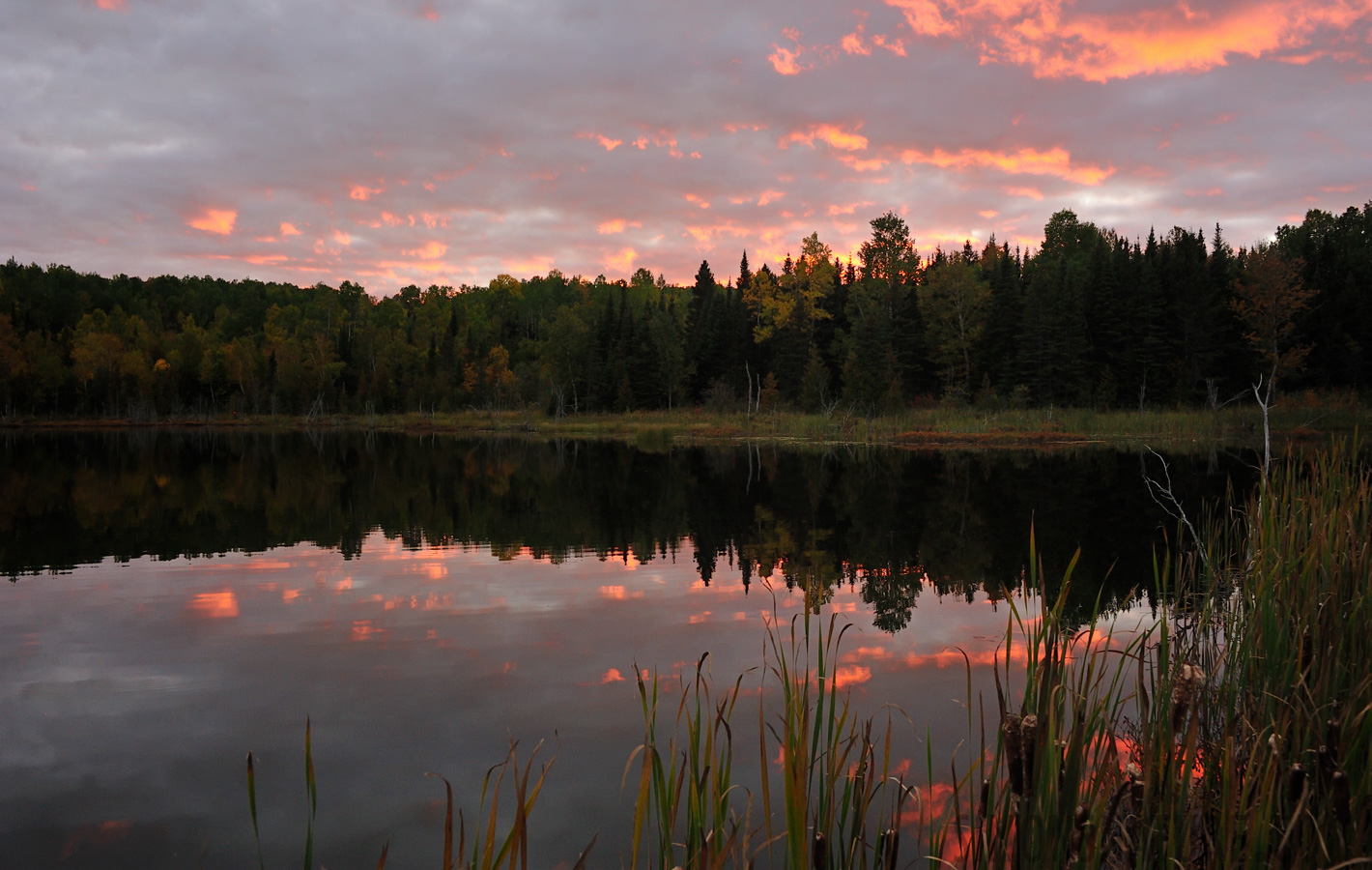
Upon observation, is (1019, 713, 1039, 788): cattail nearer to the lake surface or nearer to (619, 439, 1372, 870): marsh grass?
(619, 439, 1372, 870): marsh grass

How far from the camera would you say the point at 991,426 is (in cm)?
4984

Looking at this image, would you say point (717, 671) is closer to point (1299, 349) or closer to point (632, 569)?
point (632, 569)

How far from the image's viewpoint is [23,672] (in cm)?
869

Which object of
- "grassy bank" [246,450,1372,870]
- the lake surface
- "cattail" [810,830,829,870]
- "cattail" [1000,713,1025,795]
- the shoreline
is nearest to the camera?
"cattail" [1000,713,1025,795]

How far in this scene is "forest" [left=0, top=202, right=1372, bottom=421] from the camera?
59.7 meters

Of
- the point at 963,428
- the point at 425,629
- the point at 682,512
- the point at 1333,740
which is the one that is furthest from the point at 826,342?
the point at 1333,740

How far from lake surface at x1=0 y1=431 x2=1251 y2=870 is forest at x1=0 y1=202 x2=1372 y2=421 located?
25.1 m

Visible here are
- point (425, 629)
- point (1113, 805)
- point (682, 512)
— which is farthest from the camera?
point (682, 512)

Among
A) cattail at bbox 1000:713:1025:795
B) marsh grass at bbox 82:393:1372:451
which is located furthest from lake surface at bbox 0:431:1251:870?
marsh grass at bbox 82:393:1372:451

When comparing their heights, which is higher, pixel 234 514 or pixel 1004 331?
pixel 1004 331

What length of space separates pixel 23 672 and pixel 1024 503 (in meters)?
20.8

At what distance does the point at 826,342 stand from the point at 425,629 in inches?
2733

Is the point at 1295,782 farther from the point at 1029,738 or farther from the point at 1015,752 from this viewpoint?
the point at 1015,752

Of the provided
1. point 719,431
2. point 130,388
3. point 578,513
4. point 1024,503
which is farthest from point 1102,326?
point 130,388
